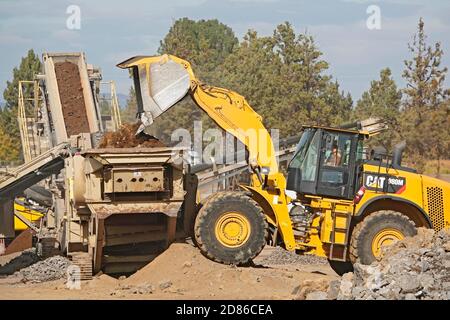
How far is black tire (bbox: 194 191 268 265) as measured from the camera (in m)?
14.6

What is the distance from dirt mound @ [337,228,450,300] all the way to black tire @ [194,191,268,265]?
9.33 feet

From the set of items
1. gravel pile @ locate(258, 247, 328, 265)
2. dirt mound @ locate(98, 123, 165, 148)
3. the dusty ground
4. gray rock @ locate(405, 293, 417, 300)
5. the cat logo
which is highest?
dirt mound @ locate(98, 123, 165, 148)

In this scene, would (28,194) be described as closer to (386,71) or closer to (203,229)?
(203,229)

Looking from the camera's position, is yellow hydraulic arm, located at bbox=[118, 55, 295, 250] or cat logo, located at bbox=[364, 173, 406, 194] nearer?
cat logo, located at bbox=[364, 173, 406, 194]

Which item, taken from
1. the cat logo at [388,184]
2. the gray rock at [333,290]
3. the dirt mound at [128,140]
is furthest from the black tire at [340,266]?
the gray rock at [333,290]

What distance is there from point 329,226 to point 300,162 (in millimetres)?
1166

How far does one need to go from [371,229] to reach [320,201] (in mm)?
946

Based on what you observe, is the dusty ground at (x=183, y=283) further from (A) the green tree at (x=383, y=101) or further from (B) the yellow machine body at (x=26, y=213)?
(A) the green tree at (x=383, y=101)

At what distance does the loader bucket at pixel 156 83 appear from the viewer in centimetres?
1494

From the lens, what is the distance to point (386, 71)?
134ft

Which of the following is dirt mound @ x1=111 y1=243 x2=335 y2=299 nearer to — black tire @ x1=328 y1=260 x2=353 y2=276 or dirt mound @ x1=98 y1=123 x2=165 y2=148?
black tire @ x1=328 y1=260 x2=353 y2=276

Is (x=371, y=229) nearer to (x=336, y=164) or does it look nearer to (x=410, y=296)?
(x=336, y=164)

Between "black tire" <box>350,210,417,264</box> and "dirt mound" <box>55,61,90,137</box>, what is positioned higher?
"dirt mound" <box>55,61,90,137</box>

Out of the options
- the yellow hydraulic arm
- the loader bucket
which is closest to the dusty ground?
the yellow hydraulic arm
